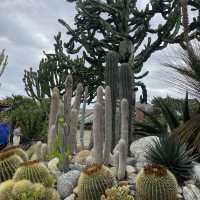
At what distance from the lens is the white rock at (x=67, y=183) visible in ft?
25.3

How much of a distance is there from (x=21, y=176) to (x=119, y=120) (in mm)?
4003

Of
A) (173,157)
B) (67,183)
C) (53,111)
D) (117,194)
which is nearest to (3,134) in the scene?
(53,111)

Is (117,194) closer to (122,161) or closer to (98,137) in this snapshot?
(122,161)

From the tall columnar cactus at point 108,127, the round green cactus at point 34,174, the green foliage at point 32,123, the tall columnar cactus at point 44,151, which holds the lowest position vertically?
the round green cactus at point 34,174

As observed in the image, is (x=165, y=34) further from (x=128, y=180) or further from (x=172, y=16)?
(x=128, y=180)

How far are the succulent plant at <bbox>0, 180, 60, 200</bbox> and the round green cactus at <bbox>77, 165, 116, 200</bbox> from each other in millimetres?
460

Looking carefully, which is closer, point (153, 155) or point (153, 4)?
point (153, 155)

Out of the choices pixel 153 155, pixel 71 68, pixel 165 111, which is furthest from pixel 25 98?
pixel 153 155

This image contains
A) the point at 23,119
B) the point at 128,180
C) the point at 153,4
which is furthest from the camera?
the point at 153,4

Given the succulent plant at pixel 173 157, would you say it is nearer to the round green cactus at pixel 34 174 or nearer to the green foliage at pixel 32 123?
the round green cactus at pixel 34 174

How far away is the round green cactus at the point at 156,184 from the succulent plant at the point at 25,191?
1076 mm

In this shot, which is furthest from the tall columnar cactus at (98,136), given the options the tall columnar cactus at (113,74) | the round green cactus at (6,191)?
the round green cactus at (6,191)

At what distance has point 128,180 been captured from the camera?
8023mm

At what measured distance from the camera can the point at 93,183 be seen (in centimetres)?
647
